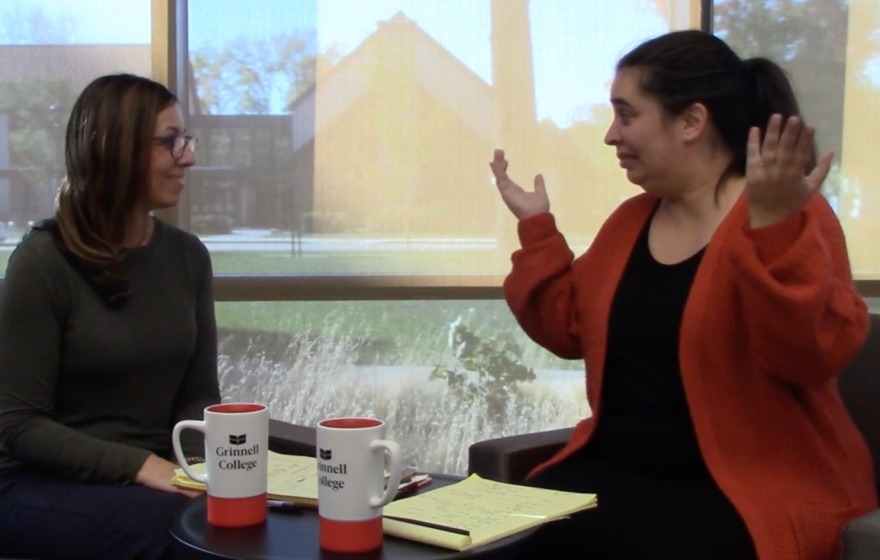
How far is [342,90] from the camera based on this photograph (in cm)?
258

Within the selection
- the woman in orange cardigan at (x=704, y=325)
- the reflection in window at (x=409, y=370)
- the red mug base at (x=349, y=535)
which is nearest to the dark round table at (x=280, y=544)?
the red mug base at (x=349, y=535)

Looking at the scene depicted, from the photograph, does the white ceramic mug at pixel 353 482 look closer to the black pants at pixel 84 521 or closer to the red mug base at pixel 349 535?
the red mug base at pixel 349 535

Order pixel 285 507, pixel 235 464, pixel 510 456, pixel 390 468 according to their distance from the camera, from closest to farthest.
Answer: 1. pixel 390 468
2. pixel 235 464
3. pixel 285 507
4. pixel 510 456

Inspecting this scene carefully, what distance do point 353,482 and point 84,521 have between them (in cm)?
68

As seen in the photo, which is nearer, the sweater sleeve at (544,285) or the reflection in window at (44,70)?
the sweater sleeve at (544,285)

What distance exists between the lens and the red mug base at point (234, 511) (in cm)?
127

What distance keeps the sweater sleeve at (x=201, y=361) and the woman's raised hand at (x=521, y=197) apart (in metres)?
0.66

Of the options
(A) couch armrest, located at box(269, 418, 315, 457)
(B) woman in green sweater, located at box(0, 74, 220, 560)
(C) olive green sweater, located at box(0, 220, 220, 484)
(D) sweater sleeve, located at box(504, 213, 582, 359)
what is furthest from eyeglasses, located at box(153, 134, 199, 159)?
(D) sweater sleeve, located at box(504, 213, 582, 359)

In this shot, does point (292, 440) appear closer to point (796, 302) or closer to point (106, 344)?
point (106, 344)

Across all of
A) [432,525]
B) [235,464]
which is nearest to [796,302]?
[432,525]

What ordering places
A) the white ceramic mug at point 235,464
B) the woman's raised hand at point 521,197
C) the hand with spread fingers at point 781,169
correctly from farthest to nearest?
the woman's raised hand at point 521,197
the hand with spread fingers at point 781,169
the white ceramic mug at point 235,464

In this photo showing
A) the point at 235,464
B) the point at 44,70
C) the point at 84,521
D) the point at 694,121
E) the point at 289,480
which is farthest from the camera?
the point at 44,70

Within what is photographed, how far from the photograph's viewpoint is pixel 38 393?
1.70m

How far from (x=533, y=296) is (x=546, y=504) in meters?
0.62
